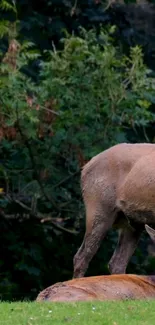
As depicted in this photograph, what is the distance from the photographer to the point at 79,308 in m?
10.2

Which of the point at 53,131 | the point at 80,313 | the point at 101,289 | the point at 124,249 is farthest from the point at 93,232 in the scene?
the point at 80,313

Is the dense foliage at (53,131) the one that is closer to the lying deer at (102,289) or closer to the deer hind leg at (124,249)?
the deer hind leg at (124,249)

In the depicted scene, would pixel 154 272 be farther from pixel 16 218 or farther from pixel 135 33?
pixel 135 33

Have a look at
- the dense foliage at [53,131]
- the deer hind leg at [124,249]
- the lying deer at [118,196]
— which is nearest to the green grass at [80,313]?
the lying deer at [118,196]

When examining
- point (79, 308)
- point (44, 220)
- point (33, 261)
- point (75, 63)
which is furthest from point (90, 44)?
point (79, 308)

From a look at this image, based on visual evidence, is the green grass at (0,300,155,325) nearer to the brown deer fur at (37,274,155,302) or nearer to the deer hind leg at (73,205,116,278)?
the brown deer fur at (37,274,155,302)

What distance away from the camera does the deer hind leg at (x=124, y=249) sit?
14.1m

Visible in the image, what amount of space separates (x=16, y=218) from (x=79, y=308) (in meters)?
7.33

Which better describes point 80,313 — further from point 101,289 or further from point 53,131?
point 53,131

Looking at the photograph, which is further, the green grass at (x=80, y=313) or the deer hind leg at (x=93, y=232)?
the deer hind leg at (x=93, y=232)

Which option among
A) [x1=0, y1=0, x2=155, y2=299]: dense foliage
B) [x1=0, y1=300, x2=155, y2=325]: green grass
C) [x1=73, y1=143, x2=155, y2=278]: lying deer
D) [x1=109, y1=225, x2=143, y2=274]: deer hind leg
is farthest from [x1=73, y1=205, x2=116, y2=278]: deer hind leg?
[x1=0, y1=300, x2=155, y2=325]: green grass

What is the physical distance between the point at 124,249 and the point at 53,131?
6.23 feet

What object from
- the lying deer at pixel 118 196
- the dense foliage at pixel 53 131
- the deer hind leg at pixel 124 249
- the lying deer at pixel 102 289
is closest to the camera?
the lying deer at pixel 102 289

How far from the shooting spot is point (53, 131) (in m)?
15.2
